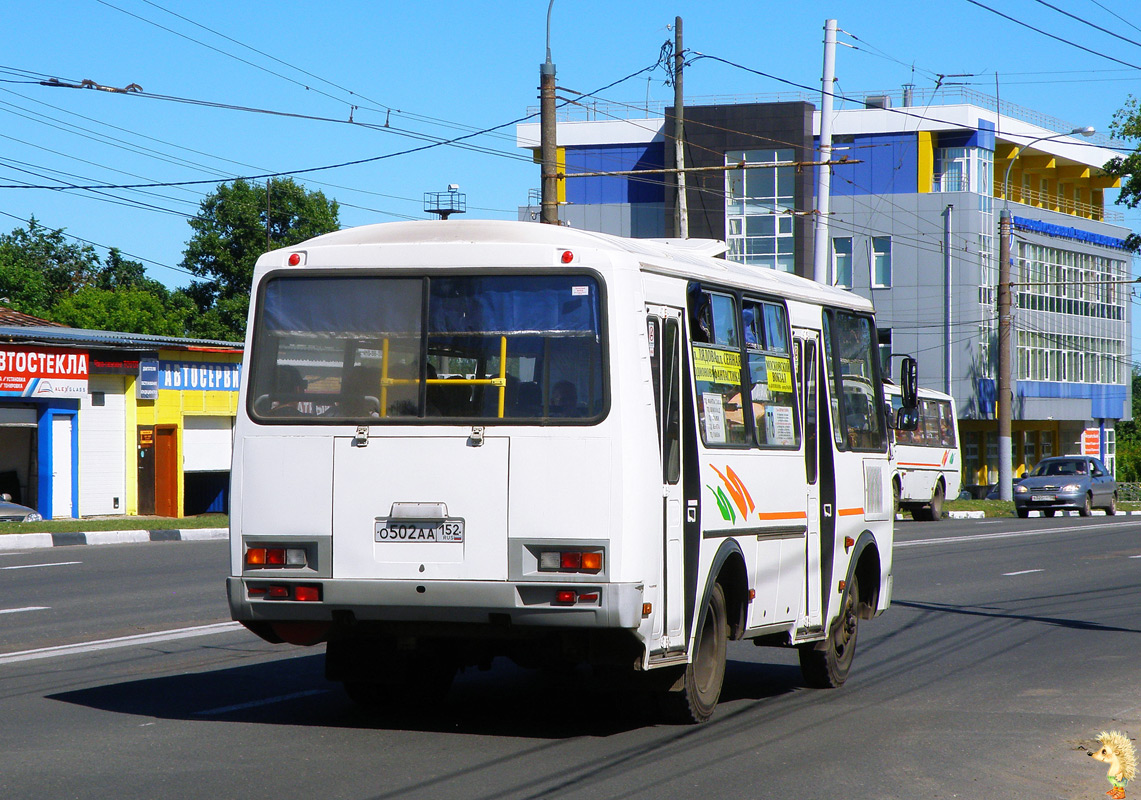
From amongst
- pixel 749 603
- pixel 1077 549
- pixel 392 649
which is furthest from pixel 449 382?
pixel 1077 549

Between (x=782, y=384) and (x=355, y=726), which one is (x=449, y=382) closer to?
(x=355, y=726)

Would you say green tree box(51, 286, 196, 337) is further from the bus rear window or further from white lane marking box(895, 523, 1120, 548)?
the bus rear window

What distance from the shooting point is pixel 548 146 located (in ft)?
72.8

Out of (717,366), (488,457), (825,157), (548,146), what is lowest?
(488,457)

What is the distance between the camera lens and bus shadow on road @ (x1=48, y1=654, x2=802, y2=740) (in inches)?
324

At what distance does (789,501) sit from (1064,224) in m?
67.6

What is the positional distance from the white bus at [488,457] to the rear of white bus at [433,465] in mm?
11

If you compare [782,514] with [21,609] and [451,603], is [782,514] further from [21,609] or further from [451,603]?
[21,609]

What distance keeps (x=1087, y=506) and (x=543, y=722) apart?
34935 mm

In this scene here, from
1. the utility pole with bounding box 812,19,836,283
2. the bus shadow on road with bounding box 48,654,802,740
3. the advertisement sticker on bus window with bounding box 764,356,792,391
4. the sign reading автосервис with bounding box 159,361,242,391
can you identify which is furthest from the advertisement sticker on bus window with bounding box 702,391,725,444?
the sign reading автосервис with bounding box 159,361,242,391

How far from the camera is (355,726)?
8.12 metres

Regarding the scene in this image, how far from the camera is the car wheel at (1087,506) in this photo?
4012 cm

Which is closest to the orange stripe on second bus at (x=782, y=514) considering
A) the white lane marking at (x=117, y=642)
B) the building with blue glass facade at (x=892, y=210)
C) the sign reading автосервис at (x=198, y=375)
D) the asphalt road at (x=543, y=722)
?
the asphalt road at (x=543, y=722)

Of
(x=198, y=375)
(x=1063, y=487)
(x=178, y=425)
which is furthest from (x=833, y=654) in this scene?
(x=1063, y=487)
